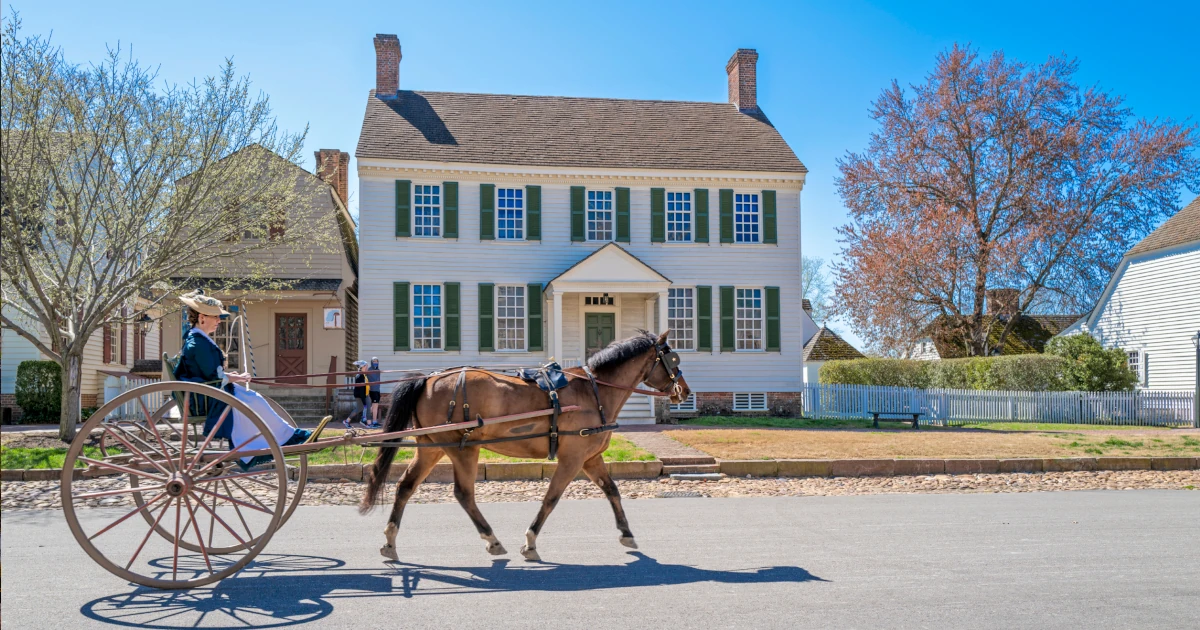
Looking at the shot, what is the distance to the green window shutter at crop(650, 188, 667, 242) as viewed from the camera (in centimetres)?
2530

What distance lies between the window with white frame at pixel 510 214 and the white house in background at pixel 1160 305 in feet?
72.7

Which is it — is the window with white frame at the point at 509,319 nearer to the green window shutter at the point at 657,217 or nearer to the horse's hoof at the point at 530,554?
the green window shutter at the point at 657,217

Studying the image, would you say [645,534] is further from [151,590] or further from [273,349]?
[273,349]

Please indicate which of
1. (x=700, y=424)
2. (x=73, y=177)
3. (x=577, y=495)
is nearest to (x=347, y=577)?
(x=577, y=495)

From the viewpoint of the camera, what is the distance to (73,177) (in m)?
16.5

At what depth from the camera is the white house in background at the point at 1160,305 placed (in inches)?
1174

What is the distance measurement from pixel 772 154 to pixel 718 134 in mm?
1848

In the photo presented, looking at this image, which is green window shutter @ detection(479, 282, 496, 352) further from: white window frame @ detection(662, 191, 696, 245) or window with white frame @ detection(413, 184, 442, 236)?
white window frame @ detection(662, 191, 696, 245)

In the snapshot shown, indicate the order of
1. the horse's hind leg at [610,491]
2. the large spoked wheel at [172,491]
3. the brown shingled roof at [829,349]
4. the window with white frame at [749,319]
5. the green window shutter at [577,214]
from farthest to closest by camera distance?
the brown shingled roof at [829,349], the window with white frame at [749,319], the green window shutter at [577,214], the horse's hind leg at [610,491], the large spoked wheel at [172,491]

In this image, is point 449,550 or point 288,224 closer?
point 449,550

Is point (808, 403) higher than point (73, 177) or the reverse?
the reverse

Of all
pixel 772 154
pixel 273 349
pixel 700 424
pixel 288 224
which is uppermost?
pixel 772 154

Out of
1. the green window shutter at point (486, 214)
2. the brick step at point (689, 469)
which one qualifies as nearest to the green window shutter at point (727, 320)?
the green window shutter at point (486, 214)

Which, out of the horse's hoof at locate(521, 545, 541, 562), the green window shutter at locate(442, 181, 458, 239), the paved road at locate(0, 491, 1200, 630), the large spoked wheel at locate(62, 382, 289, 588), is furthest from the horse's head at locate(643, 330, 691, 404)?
the green window shutter at locate(442, 181, 458, 239)
